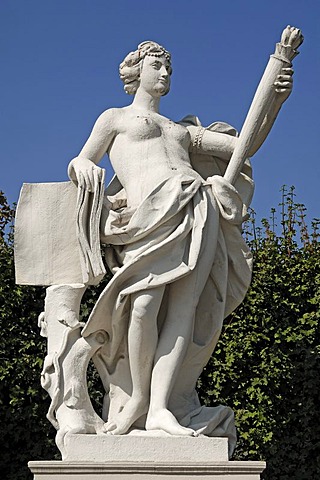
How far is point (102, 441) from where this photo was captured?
558 cm

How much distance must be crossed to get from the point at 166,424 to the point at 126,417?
303mm

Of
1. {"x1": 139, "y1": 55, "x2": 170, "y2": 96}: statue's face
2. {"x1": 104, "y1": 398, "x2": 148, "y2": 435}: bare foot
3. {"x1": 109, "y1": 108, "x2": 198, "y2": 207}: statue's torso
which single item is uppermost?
{"x1": 139, "y1": 55, "x2": 170, "y2": 96}: statue's face

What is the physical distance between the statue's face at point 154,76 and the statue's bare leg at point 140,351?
5.04 feet

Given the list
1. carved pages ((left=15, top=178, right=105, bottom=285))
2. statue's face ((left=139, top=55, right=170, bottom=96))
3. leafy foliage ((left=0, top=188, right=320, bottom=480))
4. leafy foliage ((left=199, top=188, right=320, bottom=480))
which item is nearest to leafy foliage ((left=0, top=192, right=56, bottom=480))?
leafy foliage ((left=0, top=188, right=320, bottom=480))

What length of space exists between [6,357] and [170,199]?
4.58 m

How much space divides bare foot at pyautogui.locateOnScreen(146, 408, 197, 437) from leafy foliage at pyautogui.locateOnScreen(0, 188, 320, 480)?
374cm

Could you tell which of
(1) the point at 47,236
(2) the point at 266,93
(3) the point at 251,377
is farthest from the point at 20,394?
(2) the point at 266,93

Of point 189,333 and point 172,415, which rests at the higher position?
point 189,333

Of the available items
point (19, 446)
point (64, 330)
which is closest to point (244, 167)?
point (64, 330)

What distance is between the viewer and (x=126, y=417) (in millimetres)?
5801

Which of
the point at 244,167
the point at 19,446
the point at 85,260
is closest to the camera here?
the point at 85,260

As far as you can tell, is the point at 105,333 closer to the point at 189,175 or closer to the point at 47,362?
the point at 47,362

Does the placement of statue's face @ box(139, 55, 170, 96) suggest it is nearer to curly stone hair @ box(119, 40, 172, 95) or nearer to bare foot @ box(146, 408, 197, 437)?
curly stone hair @ box(119, 40, 172, 95)

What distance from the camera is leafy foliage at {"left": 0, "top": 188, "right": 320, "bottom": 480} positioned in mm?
9680
